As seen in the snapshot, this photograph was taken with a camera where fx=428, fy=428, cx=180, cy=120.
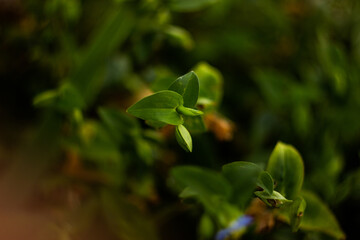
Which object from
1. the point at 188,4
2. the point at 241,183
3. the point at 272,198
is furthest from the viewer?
the point at 188,4

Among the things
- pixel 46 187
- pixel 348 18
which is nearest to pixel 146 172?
pixel 46 187

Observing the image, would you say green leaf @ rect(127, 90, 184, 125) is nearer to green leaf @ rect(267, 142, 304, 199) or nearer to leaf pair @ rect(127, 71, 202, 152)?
leaf pair @ rect(127, 71, 202, 152)

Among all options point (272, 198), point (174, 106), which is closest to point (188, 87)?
point (174, 106)

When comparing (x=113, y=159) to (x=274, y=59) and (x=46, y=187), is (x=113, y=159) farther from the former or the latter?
(x=274, y=59)

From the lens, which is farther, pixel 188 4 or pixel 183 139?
pixel 188 4

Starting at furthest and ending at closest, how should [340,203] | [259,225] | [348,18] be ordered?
[348,18]
[340,203]
[259,225]

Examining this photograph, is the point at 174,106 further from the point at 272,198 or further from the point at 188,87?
the point at 272,198

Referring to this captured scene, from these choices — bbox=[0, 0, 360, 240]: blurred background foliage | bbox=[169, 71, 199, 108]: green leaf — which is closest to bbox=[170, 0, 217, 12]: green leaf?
bbox=[0, 0, 360, 240]: blurred background foliage
